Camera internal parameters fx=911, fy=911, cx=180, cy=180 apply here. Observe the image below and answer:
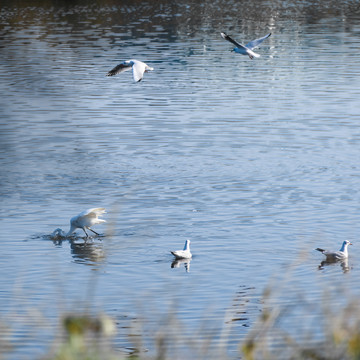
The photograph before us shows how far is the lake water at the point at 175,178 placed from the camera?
43.7 ft

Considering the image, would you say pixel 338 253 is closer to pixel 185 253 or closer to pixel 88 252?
pixel 185 253

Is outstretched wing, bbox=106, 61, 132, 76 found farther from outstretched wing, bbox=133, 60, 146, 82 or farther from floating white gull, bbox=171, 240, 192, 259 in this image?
floating white gull, bbox=171, 240, 192, 259

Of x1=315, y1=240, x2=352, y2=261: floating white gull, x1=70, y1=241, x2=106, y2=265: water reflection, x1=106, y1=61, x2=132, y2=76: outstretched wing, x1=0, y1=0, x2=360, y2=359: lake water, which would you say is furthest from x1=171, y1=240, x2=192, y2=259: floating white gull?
x1=106, y1=61, x2=132, y2=76: outstretched wing

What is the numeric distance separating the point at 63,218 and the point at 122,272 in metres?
4.01

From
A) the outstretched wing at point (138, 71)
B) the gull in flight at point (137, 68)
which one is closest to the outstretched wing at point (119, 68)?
the gull in flight at point (137, 68)

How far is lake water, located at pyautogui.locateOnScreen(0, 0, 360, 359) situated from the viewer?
1330cm

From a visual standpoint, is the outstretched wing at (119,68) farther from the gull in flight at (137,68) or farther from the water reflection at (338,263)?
the water reflection at (338,263)

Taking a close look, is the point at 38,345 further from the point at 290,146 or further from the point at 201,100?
the point at 201,100

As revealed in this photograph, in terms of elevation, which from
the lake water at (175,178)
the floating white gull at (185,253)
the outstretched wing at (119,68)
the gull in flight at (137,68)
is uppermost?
the gull in flight at (137,68)

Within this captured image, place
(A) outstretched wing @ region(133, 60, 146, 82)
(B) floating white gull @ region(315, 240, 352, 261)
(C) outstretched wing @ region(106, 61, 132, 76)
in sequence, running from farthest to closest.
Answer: (C) outstretched wing @ region(106, 61, 132, 76) → (A) outstretched wing @ region(133, 60, 146, 82) → (B) floating white gull @ region(315, 240, 352, 261)

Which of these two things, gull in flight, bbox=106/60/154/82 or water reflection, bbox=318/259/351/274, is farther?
gull in flight, bbox=106/60/154/82

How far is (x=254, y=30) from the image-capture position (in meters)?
57.0

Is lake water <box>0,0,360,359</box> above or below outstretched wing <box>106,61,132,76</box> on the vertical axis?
below

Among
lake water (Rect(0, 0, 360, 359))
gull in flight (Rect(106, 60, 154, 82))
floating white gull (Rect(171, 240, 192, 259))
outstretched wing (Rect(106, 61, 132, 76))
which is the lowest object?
lake water (Rect(0, 0, 360, 359))
